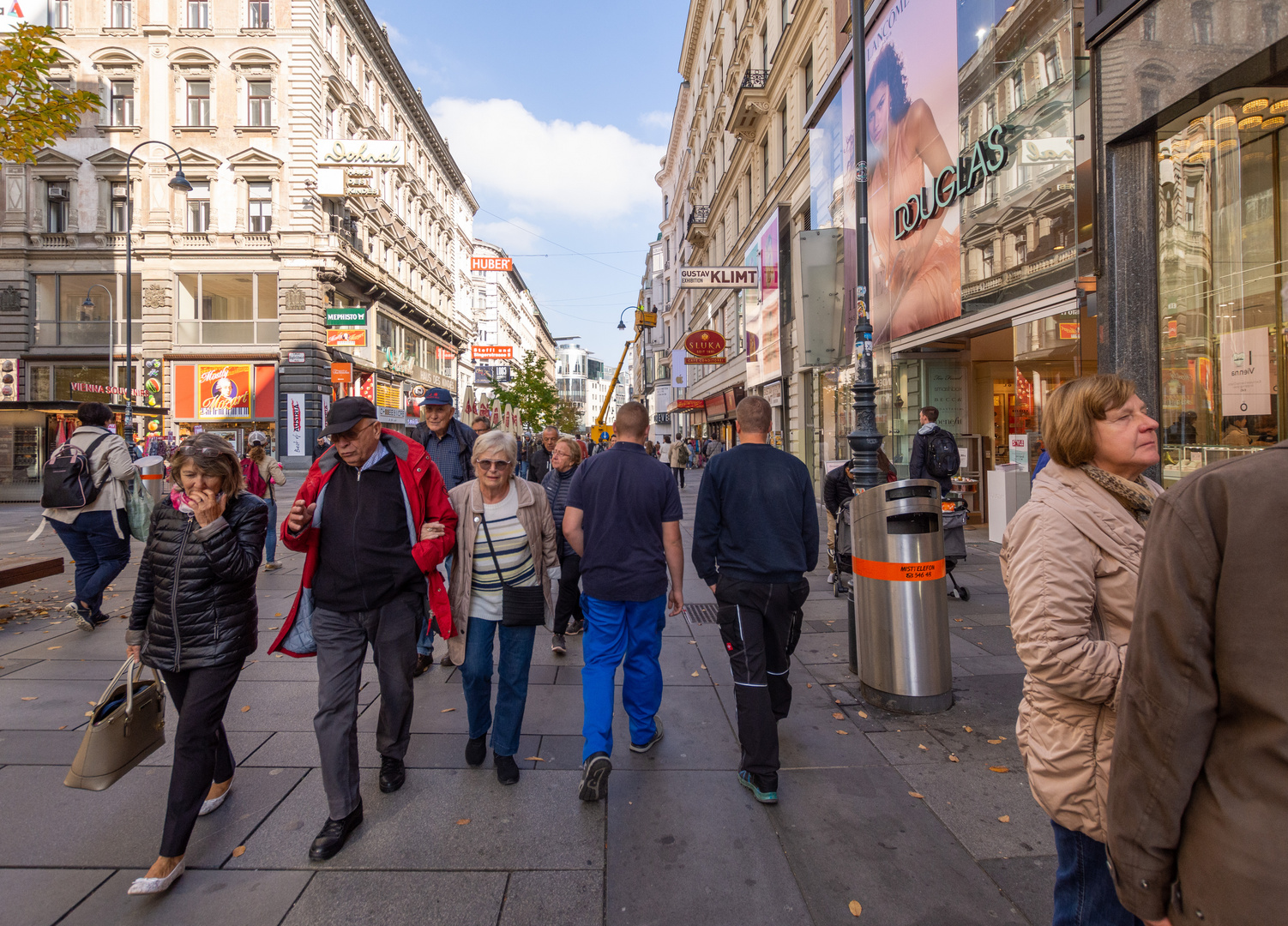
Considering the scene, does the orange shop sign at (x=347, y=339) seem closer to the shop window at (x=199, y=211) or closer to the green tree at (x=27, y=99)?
the shop window at (x=199, y=211)

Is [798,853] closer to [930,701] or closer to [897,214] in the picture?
[930,701]

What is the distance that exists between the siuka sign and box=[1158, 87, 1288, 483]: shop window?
3.32 meters

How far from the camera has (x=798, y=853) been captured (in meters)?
2.98

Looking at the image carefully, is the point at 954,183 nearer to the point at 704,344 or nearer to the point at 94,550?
the point at 94,550

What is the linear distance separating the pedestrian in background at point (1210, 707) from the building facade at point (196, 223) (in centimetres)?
3097

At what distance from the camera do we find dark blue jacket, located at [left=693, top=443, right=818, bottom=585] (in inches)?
144

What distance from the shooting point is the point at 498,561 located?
3754 millimetres

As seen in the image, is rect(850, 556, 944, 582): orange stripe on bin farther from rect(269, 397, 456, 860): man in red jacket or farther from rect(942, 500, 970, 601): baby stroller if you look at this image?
rect(942, 500, 970, 601): baby stroller

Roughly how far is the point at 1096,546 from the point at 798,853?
6.26 ft

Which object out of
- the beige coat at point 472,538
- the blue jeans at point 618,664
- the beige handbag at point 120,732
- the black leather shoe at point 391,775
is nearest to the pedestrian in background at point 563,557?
the beige coat at point 472,538

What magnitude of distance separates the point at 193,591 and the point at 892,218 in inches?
497

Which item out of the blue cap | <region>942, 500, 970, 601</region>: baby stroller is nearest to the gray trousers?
the blue cap

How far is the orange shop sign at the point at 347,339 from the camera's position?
93.0 feet

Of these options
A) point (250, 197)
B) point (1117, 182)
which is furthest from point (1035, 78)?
point (250, 197)
